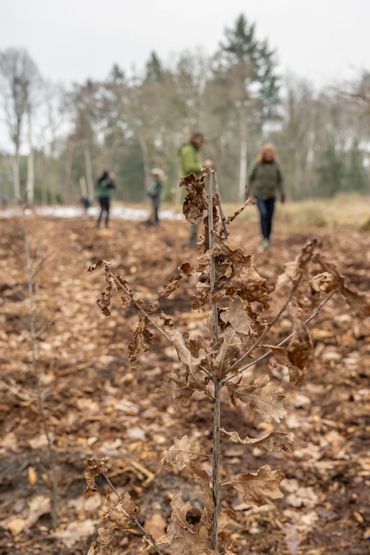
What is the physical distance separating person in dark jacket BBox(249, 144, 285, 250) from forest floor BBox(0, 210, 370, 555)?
198 centimetres

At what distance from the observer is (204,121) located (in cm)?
2762

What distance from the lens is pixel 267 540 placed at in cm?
250

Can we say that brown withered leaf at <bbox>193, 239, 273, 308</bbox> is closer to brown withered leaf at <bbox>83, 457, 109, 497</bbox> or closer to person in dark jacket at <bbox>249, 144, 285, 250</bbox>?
brown withered leaf at <bbox>83, 457, 109, 497</bbox>

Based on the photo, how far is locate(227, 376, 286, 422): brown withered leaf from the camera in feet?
3.71

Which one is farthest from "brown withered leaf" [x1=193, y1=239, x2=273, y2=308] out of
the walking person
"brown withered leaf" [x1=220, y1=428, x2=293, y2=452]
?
the walking person

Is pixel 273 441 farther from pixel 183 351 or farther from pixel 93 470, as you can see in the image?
pixel 93 470

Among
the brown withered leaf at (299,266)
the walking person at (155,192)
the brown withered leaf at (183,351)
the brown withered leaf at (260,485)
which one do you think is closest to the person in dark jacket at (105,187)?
the walking person at (155,192)

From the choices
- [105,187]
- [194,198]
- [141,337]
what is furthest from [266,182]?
[141,337]

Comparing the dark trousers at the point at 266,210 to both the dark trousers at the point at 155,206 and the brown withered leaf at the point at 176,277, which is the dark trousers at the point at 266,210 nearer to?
the dark trousers at the point at 155,206

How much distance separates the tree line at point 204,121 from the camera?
27781mm

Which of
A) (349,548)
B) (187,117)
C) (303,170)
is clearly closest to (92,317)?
(349,548)

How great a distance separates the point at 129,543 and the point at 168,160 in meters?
31.2

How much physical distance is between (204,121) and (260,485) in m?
28.3

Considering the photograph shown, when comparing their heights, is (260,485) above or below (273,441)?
below
